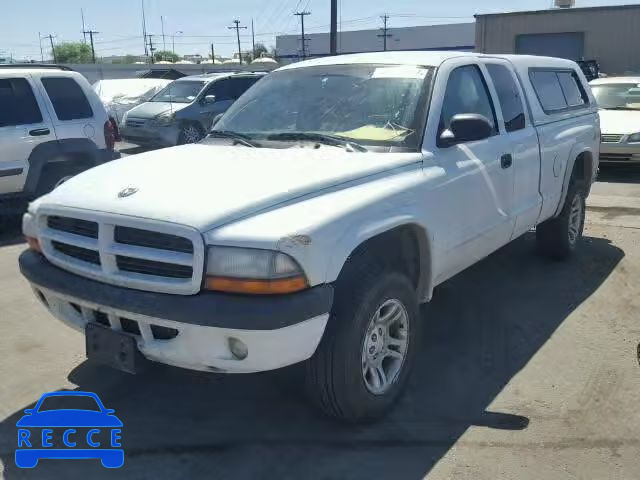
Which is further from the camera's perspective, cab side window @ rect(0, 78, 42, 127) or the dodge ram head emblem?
cab side window @ rect(0, 78, 42, 127)

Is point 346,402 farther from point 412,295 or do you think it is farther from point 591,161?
point 591,161

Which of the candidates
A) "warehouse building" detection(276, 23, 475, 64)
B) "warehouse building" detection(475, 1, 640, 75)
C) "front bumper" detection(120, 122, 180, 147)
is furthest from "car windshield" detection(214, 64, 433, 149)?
"warehouse building" detection(276, 23, 475, 64)

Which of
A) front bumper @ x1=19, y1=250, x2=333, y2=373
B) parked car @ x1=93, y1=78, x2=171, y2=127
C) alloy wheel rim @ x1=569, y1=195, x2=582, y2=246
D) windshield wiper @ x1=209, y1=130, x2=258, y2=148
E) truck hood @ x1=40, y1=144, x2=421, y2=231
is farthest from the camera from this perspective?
parked car @ x1=93, y1=78, x2=171, y2=127

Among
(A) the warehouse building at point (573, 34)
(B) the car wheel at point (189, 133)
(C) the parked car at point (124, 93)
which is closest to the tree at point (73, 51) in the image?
(A) the warehouse building at point (573, 34)

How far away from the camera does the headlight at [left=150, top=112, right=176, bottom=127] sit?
46.0 feet

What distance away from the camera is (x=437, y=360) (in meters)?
4.29

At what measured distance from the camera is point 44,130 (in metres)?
7.68

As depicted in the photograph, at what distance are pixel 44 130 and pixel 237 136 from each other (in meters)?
4.22

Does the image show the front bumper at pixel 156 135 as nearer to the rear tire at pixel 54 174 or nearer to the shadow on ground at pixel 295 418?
the rear tire at pixel 54 174

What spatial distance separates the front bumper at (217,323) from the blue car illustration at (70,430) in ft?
2.09

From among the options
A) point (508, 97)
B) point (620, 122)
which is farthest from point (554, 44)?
point (508, 97)

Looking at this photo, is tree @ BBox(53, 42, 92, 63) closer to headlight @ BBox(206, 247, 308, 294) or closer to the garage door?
the garage door

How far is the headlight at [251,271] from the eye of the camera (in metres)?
2.86

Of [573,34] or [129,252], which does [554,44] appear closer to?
[573,34]
